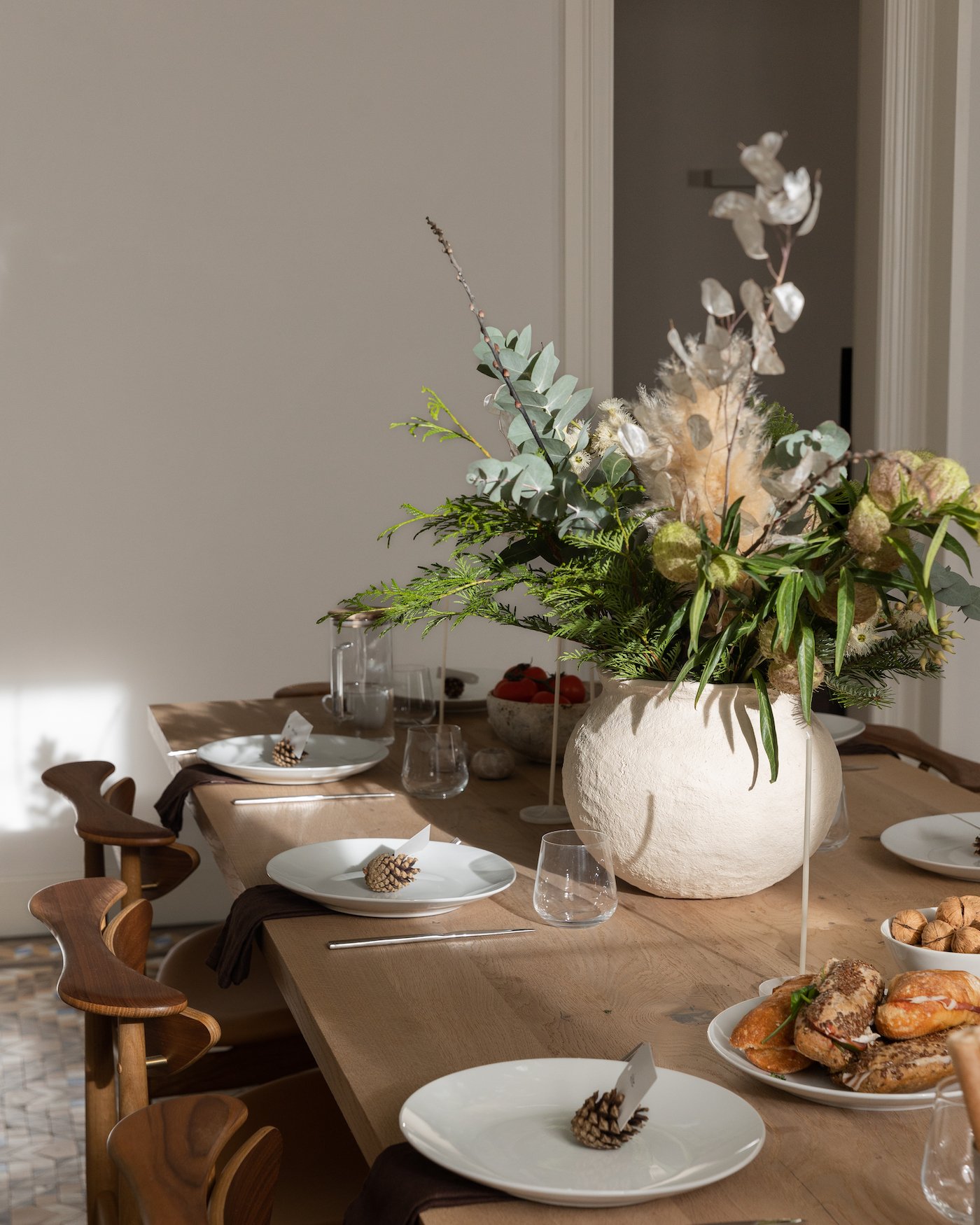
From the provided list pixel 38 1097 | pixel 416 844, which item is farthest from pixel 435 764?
pixel 38 1097

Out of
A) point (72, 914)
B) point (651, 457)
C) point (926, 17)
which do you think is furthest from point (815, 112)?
point (72, 914)

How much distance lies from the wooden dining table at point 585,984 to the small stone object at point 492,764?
149 mm

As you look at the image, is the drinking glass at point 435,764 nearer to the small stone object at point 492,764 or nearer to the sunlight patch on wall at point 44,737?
the small stone object at point 492,764

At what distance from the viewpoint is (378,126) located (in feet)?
12.1

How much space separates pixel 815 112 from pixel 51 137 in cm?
335

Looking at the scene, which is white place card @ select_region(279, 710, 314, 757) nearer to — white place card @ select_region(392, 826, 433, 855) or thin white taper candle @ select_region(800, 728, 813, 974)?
white place card @ select_region(392, 826, 433, 855)

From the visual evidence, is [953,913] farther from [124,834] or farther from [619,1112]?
[124,834]

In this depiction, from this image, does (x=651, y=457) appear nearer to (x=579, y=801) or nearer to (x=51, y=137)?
(x=579, y=801)

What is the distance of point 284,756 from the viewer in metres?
2.02

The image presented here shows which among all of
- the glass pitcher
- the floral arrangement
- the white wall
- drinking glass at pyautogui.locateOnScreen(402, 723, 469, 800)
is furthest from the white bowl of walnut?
the white wall

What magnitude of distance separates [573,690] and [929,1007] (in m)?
1.20

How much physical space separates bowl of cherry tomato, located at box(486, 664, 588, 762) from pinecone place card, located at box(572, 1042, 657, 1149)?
117 centimetres

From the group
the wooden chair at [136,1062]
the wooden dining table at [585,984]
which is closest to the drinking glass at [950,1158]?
the wooden dining table at [585,984]

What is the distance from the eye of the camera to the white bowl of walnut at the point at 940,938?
1061mm
